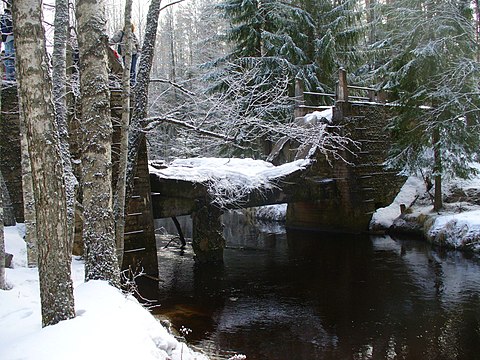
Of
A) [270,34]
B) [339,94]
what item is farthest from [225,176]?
[270,34]

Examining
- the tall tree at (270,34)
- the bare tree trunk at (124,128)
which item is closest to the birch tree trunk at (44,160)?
the bare tree trunk at (124,128)

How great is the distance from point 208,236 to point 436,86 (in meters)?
8.40

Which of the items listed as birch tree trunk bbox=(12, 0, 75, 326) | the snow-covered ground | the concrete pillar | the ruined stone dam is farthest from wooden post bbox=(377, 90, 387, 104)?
birch tree trunk bbox=(12, 0, 75, 326)

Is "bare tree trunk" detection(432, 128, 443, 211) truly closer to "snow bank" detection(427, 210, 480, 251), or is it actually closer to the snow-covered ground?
"snow bank" detection(427, 210, 480, 251)

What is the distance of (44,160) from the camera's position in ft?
10.8

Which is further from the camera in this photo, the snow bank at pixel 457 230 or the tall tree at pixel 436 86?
the tall tree at pixel 436 86

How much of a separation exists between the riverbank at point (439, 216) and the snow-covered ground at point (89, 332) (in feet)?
35.5

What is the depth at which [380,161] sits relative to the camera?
16.9m

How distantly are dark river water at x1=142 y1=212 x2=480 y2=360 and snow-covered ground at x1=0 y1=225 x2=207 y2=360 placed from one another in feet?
8.53

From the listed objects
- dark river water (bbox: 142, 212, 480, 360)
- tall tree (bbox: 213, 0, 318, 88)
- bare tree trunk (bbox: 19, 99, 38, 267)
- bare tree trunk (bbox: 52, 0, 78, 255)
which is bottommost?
dark river water (bbox: 142, 212, 480, 360)

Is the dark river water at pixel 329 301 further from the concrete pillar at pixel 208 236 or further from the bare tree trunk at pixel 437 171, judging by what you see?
the bare tree trunk at pixel 437 171

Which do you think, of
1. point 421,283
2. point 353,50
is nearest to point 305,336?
point 421,283

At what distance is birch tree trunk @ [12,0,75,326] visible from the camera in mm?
3230

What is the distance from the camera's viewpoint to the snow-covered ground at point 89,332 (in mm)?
2900
